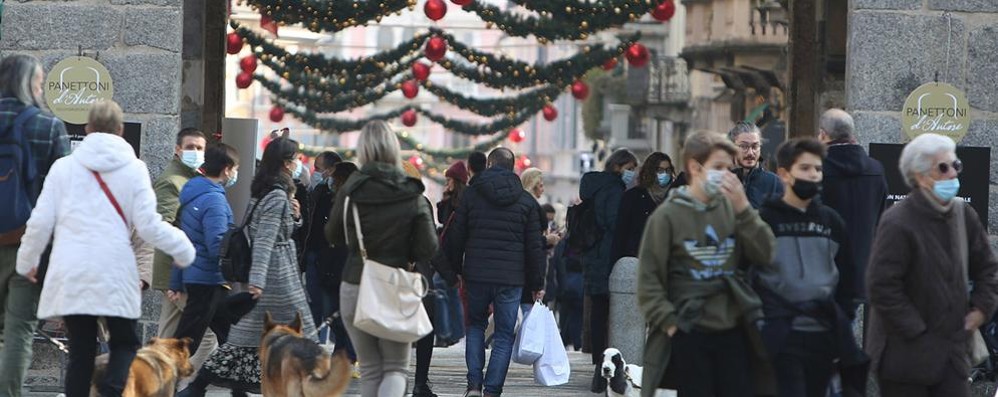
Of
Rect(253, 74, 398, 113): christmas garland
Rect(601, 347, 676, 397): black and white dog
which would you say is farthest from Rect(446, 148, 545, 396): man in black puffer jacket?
Rect(253, 74, 398, 113): christmas garland

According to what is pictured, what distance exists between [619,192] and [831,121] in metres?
4.31

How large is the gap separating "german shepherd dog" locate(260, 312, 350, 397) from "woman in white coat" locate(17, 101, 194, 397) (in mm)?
1058

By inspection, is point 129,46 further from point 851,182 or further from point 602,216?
point 851,182

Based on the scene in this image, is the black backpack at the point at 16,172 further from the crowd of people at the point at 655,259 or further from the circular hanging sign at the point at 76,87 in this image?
the circular hanging sign at the point at 76,87

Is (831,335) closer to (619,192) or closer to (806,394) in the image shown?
(806,394)

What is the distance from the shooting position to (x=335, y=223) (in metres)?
11.2

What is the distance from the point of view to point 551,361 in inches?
575

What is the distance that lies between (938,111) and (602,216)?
8.95 feet

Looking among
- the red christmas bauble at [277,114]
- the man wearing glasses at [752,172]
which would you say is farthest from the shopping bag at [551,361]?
the red christmas bauble at [277,114]

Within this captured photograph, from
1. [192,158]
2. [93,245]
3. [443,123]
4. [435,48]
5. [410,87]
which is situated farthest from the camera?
[443,123]

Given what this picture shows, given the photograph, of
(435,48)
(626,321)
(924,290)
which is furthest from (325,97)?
(924,290)

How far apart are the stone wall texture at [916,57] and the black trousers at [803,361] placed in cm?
434

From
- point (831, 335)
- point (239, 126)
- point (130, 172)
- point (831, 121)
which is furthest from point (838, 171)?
point (239, 126)

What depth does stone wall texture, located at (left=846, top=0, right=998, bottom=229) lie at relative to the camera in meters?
13.9
